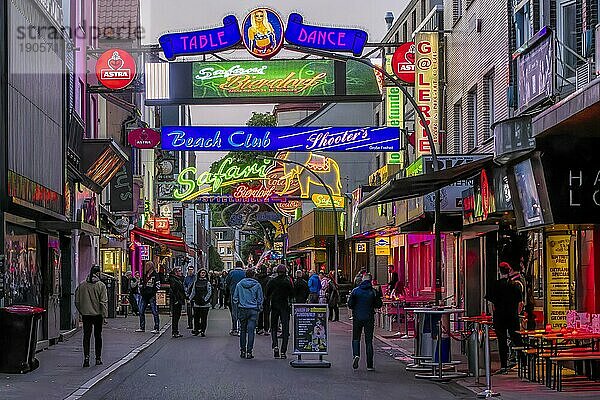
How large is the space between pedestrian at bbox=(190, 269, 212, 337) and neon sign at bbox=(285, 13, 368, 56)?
7.40 meters

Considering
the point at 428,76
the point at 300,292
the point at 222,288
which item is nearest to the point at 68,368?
the point at 300,292

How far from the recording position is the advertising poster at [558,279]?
68.4 feet

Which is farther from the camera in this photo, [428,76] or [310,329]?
[428,76]

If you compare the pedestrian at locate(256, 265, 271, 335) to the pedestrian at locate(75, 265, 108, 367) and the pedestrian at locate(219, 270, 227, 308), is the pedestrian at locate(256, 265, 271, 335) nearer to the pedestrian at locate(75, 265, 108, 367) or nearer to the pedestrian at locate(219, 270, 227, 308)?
the pedestrian at locate(75, 265, 108, 367)

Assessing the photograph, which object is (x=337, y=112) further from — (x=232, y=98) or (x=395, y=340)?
(x=395, y=340)

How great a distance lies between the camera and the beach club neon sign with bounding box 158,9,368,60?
33.8 meters

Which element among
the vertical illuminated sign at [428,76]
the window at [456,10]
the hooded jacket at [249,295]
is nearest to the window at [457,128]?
the vertical illuminated sign at [428,76]

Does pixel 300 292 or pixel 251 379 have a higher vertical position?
pixel 300 292

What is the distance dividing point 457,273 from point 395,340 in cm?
378

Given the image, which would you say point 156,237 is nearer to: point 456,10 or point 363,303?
point 456,10

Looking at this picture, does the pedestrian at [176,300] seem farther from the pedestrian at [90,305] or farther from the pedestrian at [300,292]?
the pedestrian at [90,305]

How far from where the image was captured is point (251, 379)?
18922 millimetres

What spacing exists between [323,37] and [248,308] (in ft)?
41.7

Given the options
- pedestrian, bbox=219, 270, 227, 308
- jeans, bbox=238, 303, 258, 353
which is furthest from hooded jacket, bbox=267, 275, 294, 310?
pedestrian, bbox=219, 270, 227, 308
